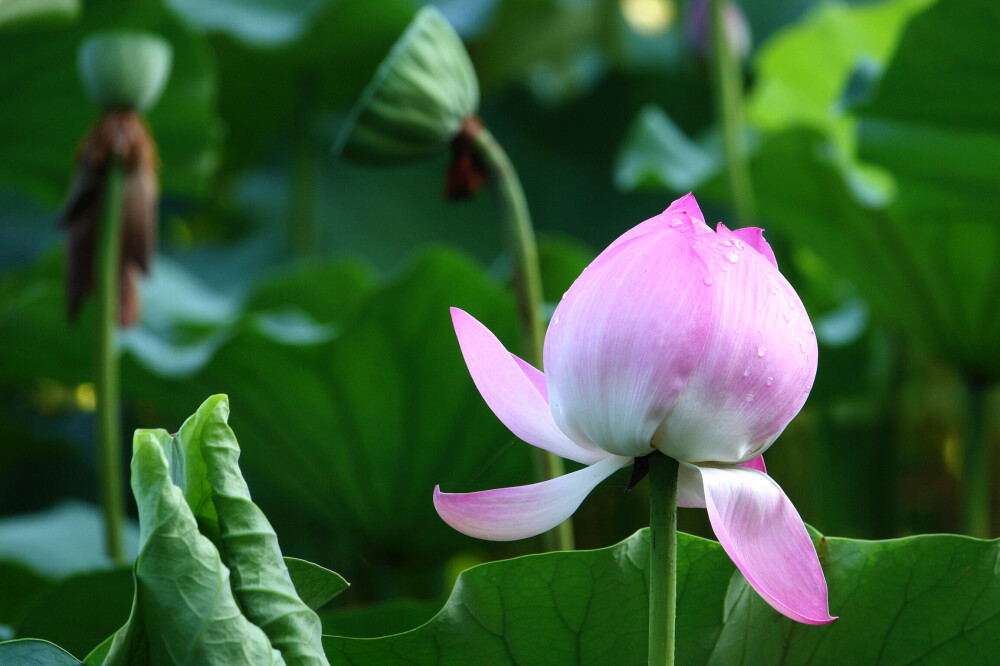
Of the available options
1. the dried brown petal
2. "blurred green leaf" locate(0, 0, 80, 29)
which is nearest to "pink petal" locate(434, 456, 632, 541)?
the dried brown petal

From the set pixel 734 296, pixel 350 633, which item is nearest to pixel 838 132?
pixel 350 633

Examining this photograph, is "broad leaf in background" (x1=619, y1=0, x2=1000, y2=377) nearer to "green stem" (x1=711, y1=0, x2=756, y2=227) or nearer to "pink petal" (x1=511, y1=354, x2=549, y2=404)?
"green stem" (x1=711, y1=0, x2=756, y2=227)

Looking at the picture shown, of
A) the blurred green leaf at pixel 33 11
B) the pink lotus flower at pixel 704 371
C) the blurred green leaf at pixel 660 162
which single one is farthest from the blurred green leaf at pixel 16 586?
the blurred green leaf at pixel 660 162

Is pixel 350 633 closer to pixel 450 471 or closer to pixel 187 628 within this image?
pixel 187 628

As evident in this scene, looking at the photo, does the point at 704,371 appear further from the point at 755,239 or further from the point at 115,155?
the point at 115,155

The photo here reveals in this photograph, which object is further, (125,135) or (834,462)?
(834,462)

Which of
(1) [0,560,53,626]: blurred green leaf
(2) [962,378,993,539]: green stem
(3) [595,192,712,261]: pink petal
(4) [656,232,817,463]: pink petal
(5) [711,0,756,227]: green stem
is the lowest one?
(2) [962,378,993,539]: green stem
